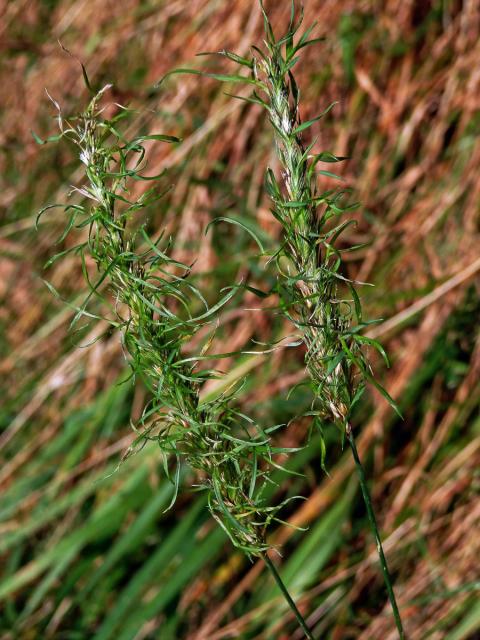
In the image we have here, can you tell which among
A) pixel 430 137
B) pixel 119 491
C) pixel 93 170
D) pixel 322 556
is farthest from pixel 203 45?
pixel 93 170

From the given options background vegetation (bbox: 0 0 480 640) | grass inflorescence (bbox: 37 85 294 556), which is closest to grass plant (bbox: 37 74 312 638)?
grass inflorescence (bbox: 37 85 294 556)

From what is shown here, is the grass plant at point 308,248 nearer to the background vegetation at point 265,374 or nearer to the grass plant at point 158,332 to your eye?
the grass plant at point 158,332

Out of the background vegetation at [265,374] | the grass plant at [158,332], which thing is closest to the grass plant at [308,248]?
the grass plant at [158,332]

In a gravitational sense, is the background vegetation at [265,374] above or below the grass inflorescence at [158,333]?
below

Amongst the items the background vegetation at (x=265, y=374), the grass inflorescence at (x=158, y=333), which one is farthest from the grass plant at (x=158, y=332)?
the background vegetation at (x=265, y=374)

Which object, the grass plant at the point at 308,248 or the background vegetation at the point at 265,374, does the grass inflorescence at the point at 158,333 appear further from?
the background vegetation at the point at 265,374

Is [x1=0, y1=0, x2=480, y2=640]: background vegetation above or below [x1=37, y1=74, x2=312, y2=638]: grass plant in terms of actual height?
below

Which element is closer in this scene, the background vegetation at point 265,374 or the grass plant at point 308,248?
the grass plant at point 308,248

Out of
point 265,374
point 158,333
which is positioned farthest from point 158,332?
point 265,374

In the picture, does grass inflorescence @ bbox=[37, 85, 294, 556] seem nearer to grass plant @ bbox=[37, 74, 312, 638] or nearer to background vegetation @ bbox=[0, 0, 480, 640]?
grass plant @ bbox=[37, 74, 312, 638]
